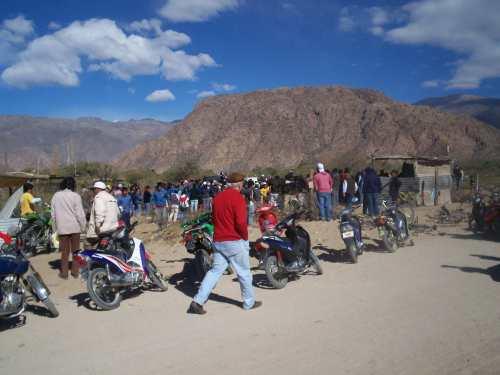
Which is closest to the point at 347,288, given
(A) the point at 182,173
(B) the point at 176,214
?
(B) the point at 176,214

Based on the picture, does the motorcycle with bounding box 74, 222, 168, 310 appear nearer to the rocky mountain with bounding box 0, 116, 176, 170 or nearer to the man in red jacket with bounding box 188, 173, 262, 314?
the man in red jacket with bounding box 188, 173, 262, 314

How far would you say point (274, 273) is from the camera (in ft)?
22.9

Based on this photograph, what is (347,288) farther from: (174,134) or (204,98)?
(204,98)

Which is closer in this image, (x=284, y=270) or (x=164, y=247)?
(x=284, y=270)

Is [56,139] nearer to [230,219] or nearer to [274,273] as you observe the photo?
[274,273]

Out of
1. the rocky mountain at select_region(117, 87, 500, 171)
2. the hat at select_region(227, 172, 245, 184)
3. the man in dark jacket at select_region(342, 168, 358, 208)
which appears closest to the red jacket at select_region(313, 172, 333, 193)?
the man in dark jacket at select_region(342, 168, 358, 208)

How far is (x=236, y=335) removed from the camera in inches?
193

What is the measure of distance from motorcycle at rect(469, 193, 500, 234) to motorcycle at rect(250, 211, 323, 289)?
5114mm

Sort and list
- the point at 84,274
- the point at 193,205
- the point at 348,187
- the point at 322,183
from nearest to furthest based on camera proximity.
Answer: the point at 84,274, the point at 322,183, the point at 348,187, the point at 193,205

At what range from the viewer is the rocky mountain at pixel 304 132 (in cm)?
7138

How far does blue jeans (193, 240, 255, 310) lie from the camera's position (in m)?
5.79

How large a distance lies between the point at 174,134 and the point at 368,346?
304 ft

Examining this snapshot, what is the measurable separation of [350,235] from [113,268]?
4295 mm

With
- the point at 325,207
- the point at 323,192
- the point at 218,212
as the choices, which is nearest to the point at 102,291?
the point at 218,212
